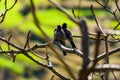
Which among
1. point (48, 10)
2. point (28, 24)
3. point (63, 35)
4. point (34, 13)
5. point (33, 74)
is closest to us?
point (34, 13)

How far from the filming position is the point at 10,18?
149 ft

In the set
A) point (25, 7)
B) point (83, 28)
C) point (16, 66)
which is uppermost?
point (83, 28)

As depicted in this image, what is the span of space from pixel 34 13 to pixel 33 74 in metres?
34.8

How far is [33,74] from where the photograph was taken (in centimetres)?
3544

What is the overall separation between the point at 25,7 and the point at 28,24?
2.48 metres

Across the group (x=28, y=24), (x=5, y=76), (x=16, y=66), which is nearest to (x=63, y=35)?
(x=5, y=76)

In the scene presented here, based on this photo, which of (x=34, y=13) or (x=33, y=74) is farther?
(x=33, y=74)

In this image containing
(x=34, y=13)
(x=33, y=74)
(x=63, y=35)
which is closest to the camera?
(x=34, y=13)

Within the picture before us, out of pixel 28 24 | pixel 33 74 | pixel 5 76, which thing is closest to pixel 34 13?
pixel 5 76

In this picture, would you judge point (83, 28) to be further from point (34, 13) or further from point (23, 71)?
point (23, 71)

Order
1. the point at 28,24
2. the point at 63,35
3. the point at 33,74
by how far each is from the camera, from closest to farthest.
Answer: the point at 63,35 → the point at 33,74 → the point at 28,24

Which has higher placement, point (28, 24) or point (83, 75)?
point (83, 75)

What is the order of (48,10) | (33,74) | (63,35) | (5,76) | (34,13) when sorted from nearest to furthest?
(34,13) → (63,35) → (5,76) → (33,74) → (48,10)

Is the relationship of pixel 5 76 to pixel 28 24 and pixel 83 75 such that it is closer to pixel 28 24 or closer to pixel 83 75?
pixel 28 24
